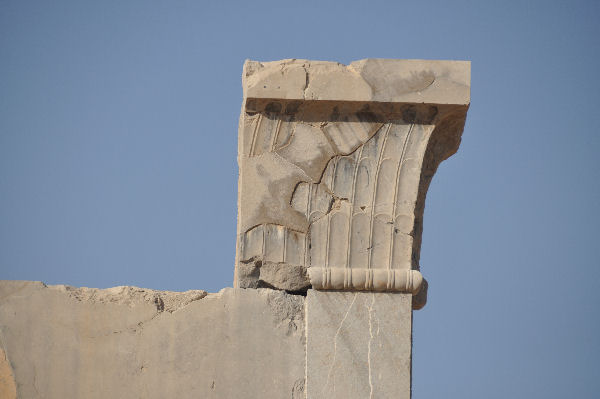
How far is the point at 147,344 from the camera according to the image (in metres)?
5.40

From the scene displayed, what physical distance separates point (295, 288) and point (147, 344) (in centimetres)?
82

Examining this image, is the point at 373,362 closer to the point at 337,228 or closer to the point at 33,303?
the point at 337,228

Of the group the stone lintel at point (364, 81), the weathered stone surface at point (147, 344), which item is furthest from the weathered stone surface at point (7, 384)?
the stone lintel at point (364, 81)

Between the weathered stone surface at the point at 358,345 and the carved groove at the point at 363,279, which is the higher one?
the carved groove at the point at 363,279

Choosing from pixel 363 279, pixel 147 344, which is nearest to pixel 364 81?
pixel 363 279

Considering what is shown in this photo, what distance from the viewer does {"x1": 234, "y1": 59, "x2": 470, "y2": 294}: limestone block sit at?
5.52 metres

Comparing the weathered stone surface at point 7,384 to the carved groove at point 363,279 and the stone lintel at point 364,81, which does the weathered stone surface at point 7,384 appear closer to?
the carved groove at point 363,279

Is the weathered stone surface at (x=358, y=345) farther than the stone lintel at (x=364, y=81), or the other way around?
the stone lintel at (x=364, y=81)

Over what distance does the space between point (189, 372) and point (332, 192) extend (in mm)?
1195

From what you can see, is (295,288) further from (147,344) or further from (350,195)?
(147,344)

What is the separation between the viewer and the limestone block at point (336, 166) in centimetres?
552

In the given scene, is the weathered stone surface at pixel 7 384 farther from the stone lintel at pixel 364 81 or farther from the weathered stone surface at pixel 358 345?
the stone lintel at pixel 364 81

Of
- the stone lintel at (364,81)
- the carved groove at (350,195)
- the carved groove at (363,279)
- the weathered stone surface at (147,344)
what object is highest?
the stone lintel at (364,81)

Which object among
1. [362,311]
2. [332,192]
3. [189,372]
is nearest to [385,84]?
[332,192]
